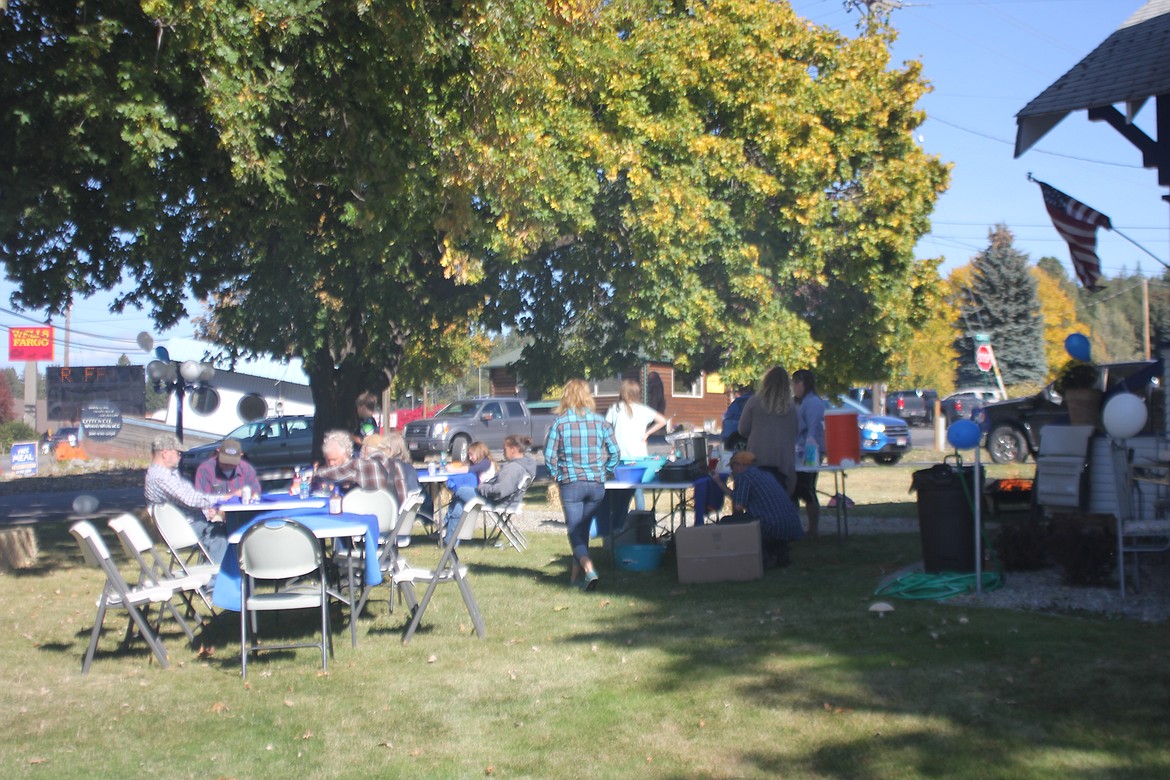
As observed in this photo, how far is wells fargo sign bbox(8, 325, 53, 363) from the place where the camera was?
150 feet

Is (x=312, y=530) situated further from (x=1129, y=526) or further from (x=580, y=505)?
(x=1129, y=526)

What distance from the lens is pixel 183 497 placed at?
29.3ft

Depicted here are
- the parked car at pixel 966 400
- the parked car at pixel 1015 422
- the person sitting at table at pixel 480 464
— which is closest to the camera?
the person sitting at table at pixel 480 464

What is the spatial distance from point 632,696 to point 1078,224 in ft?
22.2

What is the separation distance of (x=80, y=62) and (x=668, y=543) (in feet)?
21.2

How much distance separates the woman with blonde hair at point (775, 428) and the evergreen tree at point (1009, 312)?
41.2 m

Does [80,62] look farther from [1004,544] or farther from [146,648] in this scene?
[1004,544]

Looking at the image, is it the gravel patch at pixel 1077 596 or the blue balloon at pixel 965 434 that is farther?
the blue balloon at pixel 965 434

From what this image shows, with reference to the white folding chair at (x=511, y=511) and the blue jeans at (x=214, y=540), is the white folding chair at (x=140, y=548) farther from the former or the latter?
the white folding chair at (x=511, y=511)

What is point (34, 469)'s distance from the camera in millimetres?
28422

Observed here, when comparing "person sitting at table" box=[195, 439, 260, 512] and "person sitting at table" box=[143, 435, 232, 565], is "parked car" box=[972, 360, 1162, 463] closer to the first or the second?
"person sitting at table" box=[195, 439, 260, 512]

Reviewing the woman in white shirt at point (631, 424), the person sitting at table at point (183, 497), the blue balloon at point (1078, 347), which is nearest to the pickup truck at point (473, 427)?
the woman in white shirt at point (631, 424)

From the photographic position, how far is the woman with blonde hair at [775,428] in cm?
966

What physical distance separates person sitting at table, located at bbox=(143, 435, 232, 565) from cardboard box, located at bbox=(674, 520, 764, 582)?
366 cm
